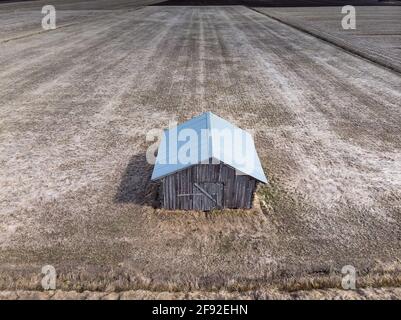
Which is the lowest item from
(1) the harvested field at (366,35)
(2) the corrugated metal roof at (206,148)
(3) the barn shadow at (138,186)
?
(3) the barn shadow at (138,186)

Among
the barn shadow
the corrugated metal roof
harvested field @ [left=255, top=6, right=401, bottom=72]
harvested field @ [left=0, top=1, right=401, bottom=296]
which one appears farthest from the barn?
harvested field @ [left=255, top=6, right=401, bottom=72]

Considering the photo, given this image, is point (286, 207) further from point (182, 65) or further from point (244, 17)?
point (244, 17)

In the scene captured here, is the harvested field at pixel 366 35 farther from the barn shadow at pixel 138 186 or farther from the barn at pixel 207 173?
the barn shadow at pixel 138 186

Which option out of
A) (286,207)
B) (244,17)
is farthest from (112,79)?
(244,17)

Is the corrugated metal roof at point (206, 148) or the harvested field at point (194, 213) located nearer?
the harvested field at point (194, 213)

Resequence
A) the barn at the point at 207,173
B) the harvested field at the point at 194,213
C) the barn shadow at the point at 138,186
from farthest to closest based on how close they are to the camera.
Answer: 1. the barn shadow at the point at 138,186
2. the barn at the point at 207,173
3. the harvested field at the point at 194,213

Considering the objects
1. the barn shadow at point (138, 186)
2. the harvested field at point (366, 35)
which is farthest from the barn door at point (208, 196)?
the harvested field at point (366, 35)

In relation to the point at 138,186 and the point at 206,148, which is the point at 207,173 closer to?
the point at 206,148

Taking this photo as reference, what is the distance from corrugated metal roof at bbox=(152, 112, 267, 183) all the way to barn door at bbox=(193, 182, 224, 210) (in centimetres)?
73

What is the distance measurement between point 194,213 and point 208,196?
0.61 m

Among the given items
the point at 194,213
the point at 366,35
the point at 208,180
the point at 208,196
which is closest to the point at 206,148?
the point at 208,180

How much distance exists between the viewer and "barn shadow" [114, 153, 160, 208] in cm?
917

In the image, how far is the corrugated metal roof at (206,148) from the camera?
26.9ft

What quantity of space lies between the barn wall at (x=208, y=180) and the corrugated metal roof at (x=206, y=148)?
0.64ft
